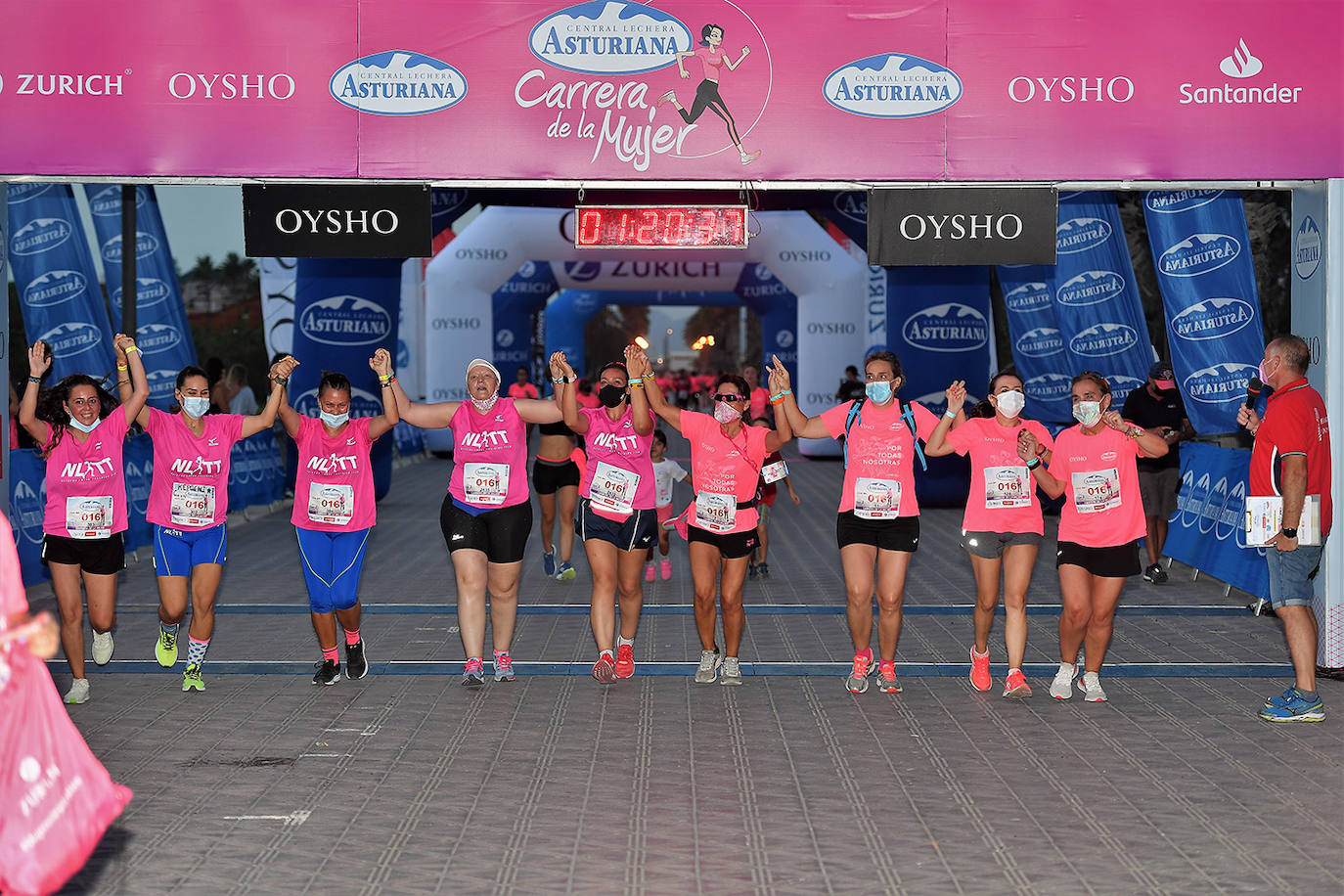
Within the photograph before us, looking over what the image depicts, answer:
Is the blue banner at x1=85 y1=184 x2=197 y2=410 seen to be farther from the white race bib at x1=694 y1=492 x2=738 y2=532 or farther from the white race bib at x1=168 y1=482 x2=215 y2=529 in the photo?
the white race bib at x1=694 y1=492 x2=738 y2=532

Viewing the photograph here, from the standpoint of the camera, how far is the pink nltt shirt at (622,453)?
827 centimetres

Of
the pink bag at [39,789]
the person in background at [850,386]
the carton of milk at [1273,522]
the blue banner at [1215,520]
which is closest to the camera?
the pink bag at [39,789]

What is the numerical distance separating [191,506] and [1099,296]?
10501 mm

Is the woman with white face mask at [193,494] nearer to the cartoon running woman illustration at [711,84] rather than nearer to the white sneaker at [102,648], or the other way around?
the white sneaker at [102,648]

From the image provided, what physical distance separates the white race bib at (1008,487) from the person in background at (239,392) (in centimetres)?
1095

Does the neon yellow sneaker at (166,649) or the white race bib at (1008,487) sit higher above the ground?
the white race bib at (1008,487)

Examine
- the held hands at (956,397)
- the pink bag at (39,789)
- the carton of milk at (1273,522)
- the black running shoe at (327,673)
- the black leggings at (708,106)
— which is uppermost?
the black leggings at (708,106)

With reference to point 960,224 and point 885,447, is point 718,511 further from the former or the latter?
point 960,224

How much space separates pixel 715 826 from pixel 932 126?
468 cm

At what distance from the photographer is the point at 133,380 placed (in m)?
7.78

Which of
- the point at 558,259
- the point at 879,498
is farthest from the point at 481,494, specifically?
the point at 558,259

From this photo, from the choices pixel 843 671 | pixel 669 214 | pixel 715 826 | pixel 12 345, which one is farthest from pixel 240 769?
pixel 12 345

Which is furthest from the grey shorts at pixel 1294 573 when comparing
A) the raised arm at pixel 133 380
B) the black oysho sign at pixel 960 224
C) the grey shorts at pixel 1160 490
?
the raised arm at pixel 133 380

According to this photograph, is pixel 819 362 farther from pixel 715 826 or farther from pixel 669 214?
pixel 715 826
